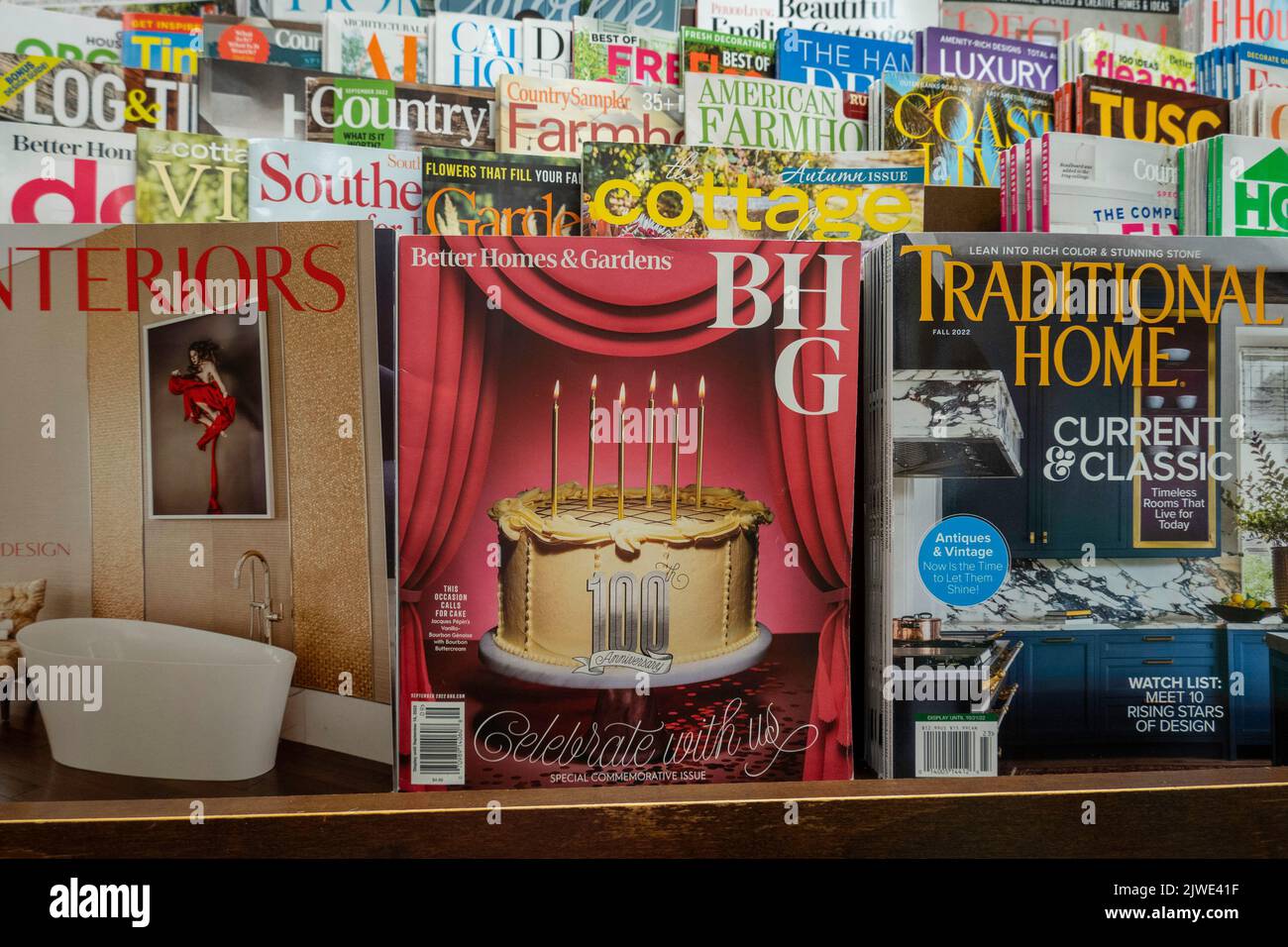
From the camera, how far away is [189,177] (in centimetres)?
90

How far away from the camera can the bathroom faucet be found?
65 cm

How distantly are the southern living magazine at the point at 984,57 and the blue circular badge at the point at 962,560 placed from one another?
860 mm

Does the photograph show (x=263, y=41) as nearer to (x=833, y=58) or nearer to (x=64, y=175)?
(x=64, y=175)

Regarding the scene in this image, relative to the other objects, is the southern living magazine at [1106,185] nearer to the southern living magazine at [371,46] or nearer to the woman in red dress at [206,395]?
the woman in red dress at [206,395]

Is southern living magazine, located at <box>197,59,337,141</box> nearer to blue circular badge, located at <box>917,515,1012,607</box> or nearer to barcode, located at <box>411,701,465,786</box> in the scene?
barcode, located at <box>411,701,465,786</box>

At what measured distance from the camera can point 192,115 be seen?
1057 mm

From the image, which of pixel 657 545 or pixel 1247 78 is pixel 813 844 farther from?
pixel 1247 78

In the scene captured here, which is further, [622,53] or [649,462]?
[622,53]

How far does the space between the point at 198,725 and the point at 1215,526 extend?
2.61ft

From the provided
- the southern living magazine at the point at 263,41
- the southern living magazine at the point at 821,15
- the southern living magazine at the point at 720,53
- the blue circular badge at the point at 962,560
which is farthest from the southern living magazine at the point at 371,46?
the blue circular badge at the point at 962,560

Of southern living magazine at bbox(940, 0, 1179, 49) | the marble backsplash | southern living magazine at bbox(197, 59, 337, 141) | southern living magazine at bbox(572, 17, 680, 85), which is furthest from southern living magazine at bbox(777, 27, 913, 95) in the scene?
the marble backsplash

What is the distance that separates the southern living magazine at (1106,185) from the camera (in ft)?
2.47

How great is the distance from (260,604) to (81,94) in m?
0.69

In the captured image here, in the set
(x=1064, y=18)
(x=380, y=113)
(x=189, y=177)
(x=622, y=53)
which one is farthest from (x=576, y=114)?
(x=1064, y=18)
